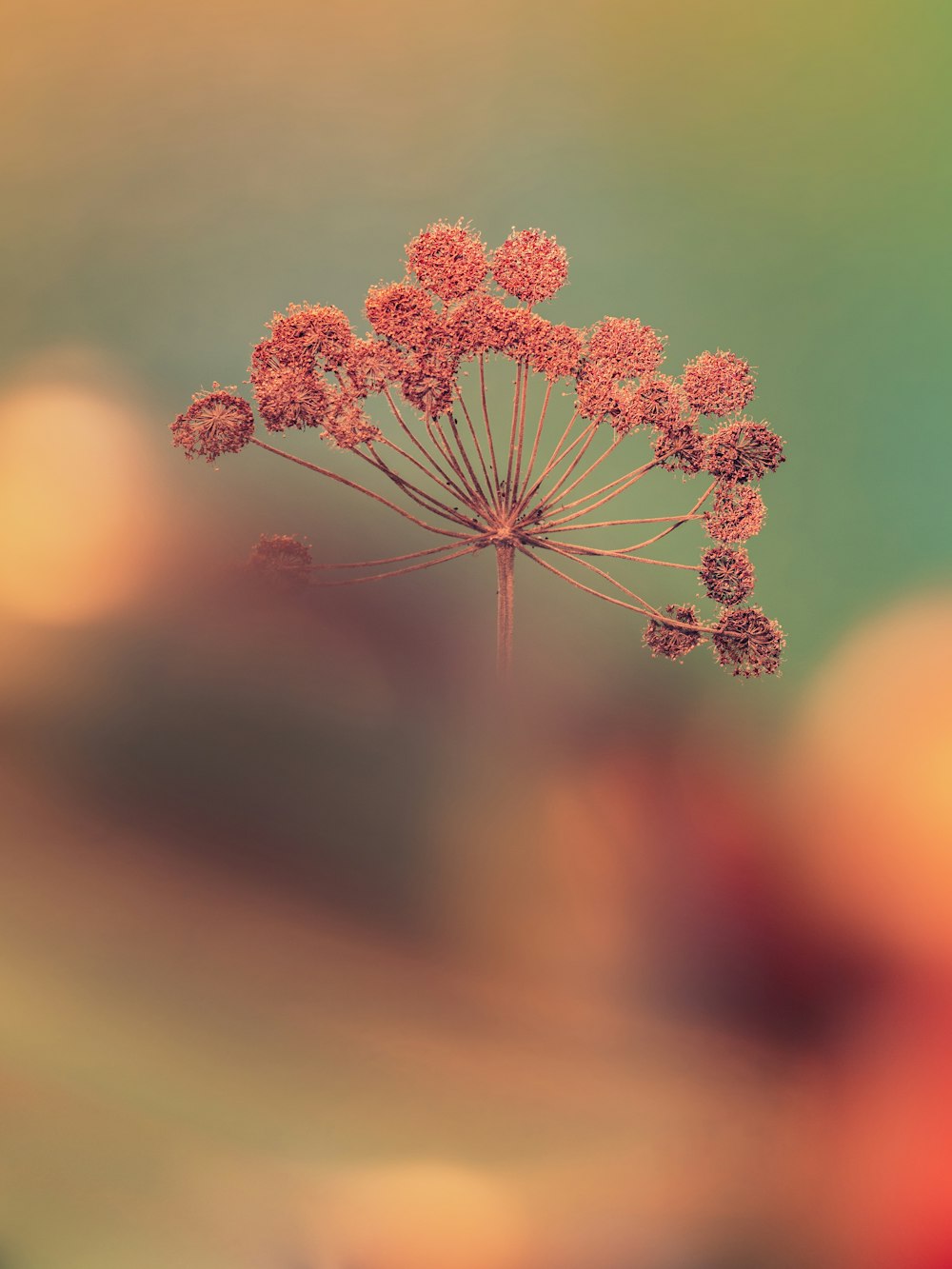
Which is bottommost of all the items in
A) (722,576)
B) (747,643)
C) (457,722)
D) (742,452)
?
(457,722)

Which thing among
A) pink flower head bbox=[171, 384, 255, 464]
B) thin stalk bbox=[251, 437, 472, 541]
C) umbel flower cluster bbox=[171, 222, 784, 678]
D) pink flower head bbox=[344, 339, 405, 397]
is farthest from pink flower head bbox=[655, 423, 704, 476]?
pink flower head bbox=[171, 384, 255, 464]

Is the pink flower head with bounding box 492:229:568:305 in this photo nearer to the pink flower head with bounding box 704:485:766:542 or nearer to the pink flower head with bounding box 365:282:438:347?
the pink flower head with bounding box 365:282:438:347

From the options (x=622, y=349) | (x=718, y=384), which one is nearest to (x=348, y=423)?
(x=622, y=349)

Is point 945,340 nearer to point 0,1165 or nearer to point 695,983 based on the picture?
point 695,983

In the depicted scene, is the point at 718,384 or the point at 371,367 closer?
the point at 371,367

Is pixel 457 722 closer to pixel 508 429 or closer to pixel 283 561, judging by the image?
pixel 283 561

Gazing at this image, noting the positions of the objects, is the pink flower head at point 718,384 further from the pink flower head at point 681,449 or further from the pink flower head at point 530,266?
the pink flower head at point 530,266

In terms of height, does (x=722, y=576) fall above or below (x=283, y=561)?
above
